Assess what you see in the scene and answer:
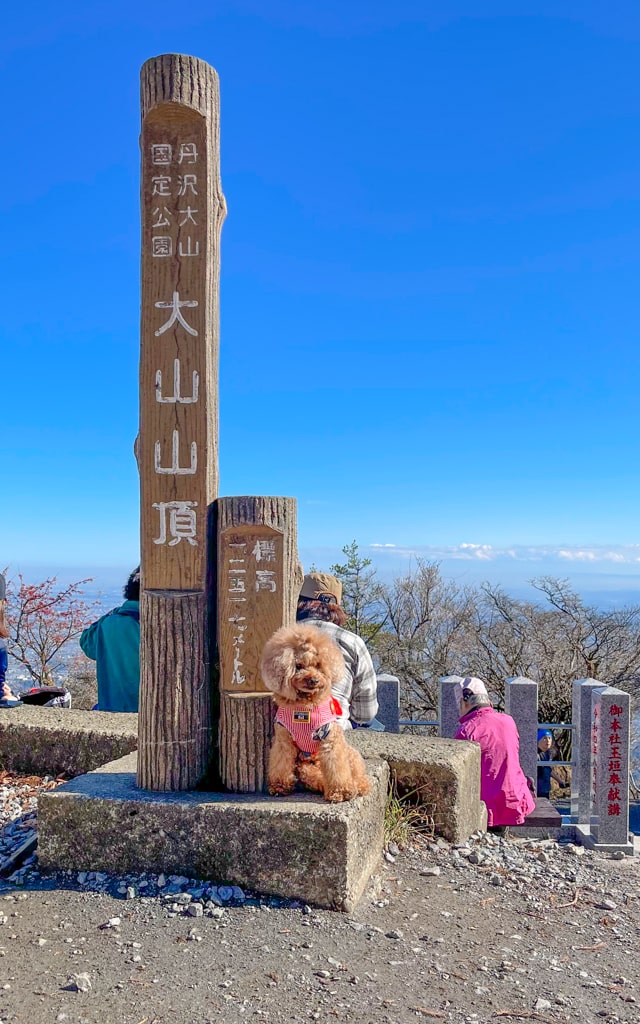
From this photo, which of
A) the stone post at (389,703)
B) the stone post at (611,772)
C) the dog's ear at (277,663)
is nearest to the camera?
the dog's ear at (277,663)

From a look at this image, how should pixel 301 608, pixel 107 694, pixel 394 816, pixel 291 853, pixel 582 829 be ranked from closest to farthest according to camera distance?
1. pixel 291 853
2. pixel 394 816
3. pixel 301 608
4. pixel 107 694
5. pixel 582 829

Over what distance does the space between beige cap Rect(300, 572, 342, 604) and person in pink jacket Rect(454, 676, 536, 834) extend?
1.39 metres

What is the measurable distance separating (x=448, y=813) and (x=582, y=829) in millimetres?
2332

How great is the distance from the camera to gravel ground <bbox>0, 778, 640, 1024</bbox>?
2.73 meters

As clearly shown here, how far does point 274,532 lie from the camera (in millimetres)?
3812

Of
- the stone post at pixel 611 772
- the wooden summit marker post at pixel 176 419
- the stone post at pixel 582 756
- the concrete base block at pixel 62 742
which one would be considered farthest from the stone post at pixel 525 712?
the wooden summit marker post at pixel 176 419

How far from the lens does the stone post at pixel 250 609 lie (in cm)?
381

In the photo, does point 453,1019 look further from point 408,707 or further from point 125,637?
point 408,707

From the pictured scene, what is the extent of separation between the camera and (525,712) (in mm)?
6684

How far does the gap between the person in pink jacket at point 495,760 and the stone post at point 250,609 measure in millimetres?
1900

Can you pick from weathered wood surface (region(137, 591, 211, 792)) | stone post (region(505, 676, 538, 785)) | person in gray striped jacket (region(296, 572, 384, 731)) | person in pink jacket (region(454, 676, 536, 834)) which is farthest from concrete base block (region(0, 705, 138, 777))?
stone post (region(505, 676, 538, 785))

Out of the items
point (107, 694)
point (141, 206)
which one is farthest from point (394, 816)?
point (141, 206)

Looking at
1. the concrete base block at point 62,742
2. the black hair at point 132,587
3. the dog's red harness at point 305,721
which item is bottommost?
the concrete base block at point 62,742

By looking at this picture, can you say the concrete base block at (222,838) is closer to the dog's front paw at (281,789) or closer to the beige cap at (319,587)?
the dog's front paw at (281,789)
